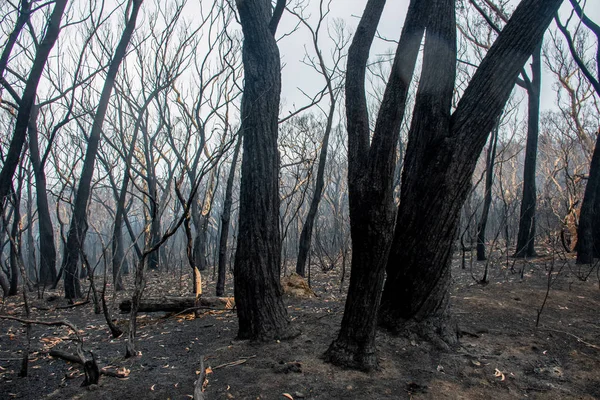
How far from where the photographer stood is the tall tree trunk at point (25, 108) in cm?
412

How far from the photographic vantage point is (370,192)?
279cm

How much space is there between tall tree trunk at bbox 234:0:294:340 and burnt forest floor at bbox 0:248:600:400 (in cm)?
25

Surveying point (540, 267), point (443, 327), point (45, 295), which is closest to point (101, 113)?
point (45, 295)

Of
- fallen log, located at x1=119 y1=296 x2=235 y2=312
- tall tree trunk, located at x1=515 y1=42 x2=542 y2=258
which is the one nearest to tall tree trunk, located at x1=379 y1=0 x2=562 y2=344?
fallen log, located at x1=119 y1=296 x2=235 y2=312

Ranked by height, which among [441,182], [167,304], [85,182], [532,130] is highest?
[532,130]

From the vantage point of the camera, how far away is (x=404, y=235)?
3396mm

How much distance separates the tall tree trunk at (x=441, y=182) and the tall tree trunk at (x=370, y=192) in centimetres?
63

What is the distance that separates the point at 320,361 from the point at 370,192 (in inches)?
51.5

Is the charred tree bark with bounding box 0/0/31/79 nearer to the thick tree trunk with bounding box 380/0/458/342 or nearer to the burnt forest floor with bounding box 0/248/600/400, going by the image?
the burnt forest floor with bounding box 0/248/600/400

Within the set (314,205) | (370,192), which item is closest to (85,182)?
(314,205)

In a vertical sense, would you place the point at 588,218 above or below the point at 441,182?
below

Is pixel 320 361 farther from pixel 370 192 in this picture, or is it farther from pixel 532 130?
pixel 532 130

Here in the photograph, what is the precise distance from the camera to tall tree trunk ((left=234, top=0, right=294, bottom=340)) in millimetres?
3299

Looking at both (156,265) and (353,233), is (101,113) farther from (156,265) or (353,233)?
(156,265)
